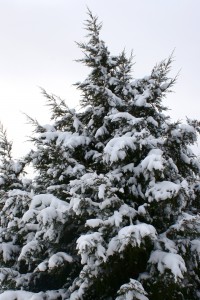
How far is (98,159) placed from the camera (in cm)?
715

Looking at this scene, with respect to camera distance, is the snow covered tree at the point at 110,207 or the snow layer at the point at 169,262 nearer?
the snow layer at the point at 169,262

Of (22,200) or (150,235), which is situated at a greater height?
(22,200)

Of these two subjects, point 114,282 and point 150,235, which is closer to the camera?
point 150,235

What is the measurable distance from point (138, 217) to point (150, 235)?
1216 millimetres

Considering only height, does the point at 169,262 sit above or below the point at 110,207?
A: below

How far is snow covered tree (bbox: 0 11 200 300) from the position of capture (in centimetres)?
544

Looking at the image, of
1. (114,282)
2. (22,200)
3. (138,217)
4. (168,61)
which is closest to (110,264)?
(114,282)

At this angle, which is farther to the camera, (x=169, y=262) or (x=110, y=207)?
(x=110, y=207)

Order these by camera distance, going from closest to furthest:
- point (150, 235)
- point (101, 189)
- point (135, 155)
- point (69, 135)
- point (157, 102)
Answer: point (150, 235) < point (101, 189) < point (135, 155) < point (69, 135) < point (157, 102)

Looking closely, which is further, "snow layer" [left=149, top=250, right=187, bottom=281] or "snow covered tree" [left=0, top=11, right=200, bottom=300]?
"snow covered tree" [left=0, top=11, right=200, bottom=300]

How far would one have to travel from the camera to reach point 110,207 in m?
5.90

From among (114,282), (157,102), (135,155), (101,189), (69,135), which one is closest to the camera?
(101,189)

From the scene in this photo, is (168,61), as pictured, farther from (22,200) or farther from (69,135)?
(22,200)

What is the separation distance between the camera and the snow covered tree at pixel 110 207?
17.9ft
